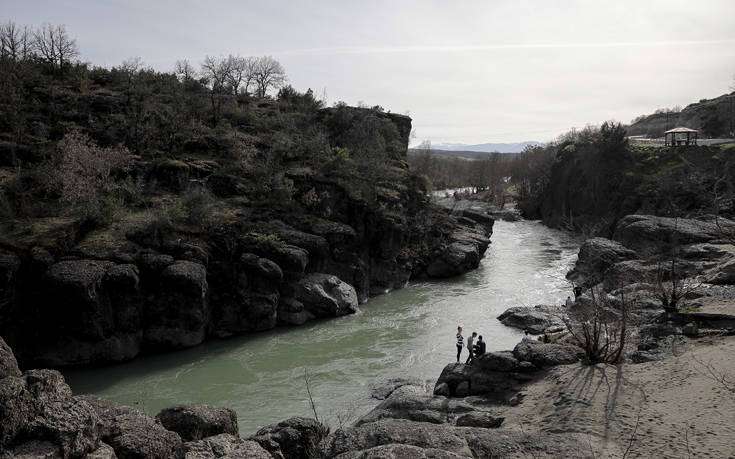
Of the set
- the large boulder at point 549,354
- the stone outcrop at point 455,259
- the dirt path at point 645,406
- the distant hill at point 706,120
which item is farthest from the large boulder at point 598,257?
the distant hill at point 706,120

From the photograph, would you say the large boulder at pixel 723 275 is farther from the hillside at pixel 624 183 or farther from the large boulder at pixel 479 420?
the large boulder at pixel 479 420

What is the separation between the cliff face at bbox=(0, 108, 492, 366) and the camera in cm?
2216

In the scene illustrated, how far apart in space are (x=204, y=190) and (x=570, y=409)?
2683 cm

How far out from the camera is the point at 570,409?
13820 millimetres

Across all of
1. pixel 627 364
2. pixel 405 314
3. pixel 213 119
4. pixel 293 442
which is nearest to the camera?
pixel 293 442

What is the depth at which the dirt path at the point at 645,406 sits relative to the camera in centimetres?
1139

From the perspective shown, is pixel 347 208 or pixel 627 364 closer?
pixel 627 364

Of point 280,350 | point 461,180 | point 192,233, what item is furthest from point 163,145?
point 461,180

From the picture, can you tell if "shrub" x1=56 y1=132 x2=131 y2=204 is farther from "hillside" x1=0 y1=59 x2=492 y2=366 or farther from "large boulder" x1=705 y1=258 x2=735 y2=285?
"large boulder" x1=705 y1=258 x2=735 y2=285

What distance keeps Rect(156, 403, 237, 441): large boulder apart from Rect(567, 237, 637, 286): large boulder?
27378 millimetres

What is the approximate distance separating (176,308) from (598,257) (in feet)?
94.3

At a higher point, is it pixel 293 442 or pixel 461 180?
pixel 461 180

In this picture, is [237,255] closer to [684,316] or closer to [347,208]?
[347,208]

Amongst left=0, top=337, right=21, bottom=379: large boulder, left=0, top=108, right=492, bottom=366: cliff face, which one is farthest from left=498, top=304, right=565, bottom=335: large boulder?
left=0, top=337, right=21, bottom=379: large boulder
